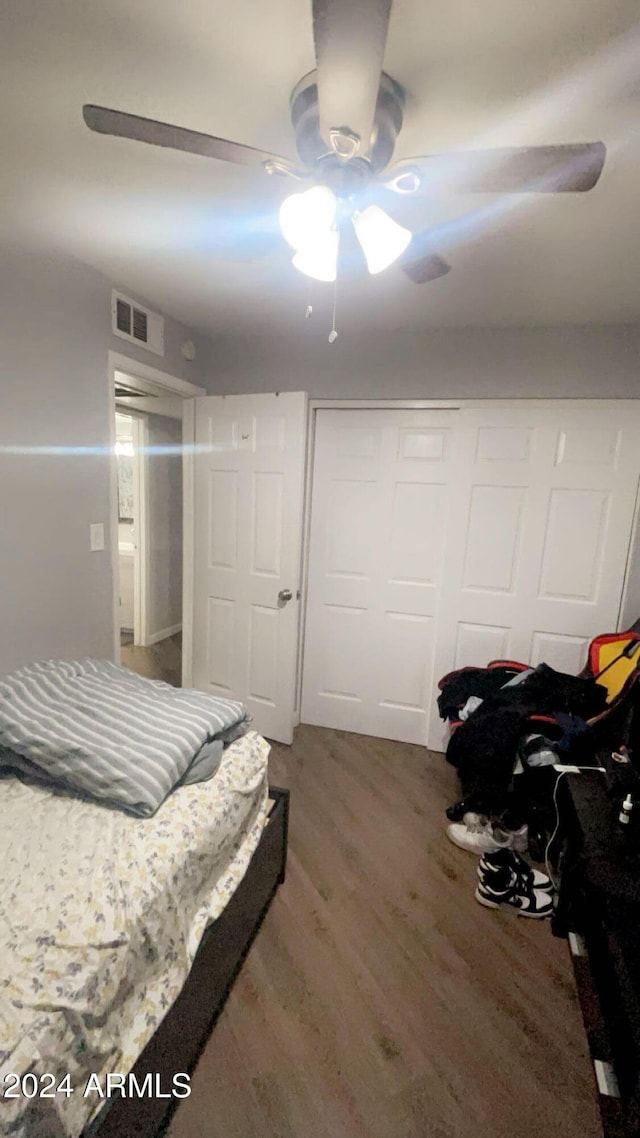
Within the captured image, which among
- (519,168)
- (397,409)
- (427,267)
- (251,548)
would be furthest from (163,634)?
(519,168)

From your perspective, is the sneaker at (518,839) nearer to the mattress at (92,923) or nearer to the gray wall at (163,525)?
the mattress at (92,923)

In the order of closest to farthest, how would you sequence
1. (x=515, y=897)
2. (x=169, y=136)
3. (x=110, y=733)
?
1. (x=169, y=136)
2. (x=110, y=733)
3. (x=515, y=897)

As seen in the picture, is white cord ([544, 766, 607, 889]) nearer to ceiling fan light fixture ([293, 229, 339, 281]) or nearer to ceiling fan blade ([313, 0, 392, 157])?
ceiling fan light fixture ([293, 229, 339, 281])

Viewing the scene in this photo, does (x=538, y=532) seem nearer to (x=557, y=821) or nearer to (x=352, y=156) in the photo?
(x=557, y=821)

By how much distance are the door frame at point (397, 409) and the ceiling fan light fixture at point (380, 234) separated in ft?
5.03

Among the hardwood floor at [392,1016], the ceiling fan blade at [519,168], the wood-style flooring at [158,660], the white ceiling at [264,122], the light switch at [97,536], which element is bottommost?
the hardwood floor at [392,1016]

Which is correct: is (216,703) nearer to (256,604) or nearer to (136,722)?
(136,722)

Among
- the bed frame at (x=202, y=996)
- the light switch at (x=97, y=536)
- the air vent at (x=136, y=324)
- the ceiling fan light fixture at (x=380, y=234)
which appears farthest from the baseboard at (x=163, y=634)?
the ceiling fan light fixture at (x=380, y=234)

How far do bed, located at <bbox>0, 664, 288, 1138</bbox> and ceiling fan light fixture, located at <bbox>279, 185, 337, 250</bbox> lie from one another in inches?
56.1

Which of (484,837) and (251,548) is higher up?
(251,548)

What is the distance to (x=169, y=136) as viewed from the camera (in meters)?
0.89

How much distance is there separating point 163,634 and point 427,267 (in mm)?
4053

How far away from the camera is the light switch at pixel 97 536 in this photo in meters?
2.10

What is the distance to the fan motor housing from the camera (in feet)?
3.10
